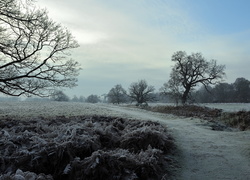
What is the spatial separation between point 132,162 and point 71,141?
1.74m

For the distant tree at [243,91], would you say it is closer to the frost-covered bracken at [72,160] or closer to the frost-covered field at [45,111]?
the frost-covered field at [45,111]

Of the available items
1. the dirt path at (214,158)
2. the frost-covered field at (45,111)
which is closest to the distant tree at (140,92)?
the frost-covered field at (45,111)

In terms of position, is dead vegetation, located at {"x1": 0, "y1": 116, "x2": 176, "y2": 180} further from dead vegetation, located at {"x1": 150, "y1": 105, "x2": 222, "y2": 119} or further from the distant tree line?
the distant tree line

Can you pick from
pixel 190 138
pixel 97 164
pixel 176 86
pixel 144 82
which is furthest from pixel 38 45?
pixel 144 82

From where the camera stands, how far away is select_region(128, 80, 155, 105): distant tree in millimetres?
62625

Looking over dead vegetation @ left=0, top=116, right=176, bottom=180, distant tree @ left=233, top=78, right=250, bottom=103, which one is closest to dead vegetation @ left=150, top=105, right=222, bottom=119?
dead vegetation @ left=0, top=116, right=176, bottom=180

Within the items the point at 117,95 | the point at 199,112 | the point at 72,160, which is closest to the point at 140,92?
the point at 117,95

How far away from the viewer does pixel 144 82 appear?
66.2 m

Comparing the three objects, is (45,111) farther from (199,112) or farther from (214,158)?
(214,158)

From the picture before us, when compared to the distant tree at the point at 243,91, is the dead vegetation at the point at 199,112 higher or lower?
lower

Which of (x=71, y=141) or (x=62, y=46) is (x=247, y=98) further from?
(x=71, y=141)

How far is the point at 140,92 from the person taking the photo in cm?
6294

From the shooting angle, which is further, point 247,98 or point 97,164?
point 247,98

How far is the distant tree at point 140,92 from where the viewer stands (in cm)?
6262
